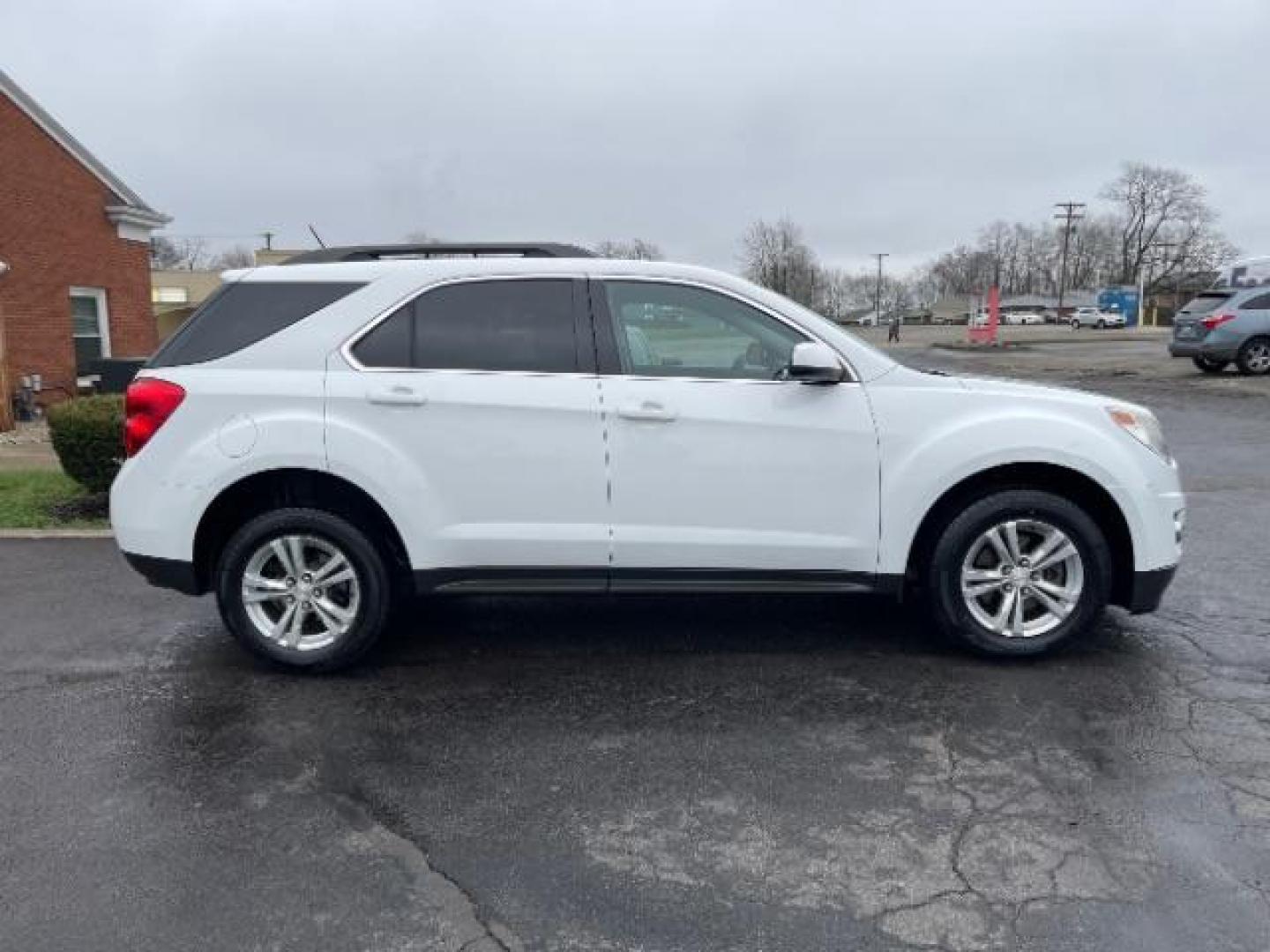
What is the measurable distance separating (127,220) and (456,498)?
1717 centimetres

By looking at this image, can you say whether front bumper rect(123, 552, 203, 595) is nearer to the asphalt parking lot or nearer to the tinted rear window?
the asphalt parking lot

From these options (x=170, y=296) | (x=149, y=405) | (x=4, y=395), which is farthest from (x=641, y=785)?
(x=170, y=296)

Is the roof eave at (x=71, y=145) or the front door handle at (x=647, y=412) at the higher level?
the roof eave at (x=71, y=145)

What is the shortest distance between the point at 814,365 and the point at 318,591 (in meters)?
2.39

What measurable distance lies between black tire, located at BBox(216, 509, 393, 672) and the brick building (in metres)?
12.8

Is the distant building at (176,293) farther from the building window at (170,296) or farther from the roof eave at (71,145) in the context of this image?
the roof eave at (71,145)

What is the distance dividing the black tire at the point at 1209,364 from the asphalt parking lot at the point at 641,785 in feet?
57.5

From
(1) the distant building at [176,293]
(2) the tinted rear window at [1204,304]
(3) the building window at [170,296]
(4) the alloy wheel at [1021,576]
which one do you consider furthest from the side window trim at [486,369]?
(3) the building window at [170,296]

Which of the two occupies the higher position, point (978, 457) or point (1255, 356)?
point (978, 457)

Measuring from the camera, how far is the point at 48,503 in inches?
308

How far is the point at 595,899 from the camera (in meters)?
2.67

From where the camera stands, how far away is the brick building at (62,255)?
51.2 feet

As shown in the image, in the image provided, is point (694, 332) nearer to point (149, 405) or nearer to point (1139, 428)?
point (1139, 428)

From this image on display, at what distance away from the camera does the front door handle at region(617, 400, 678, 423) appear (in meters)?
4.10
